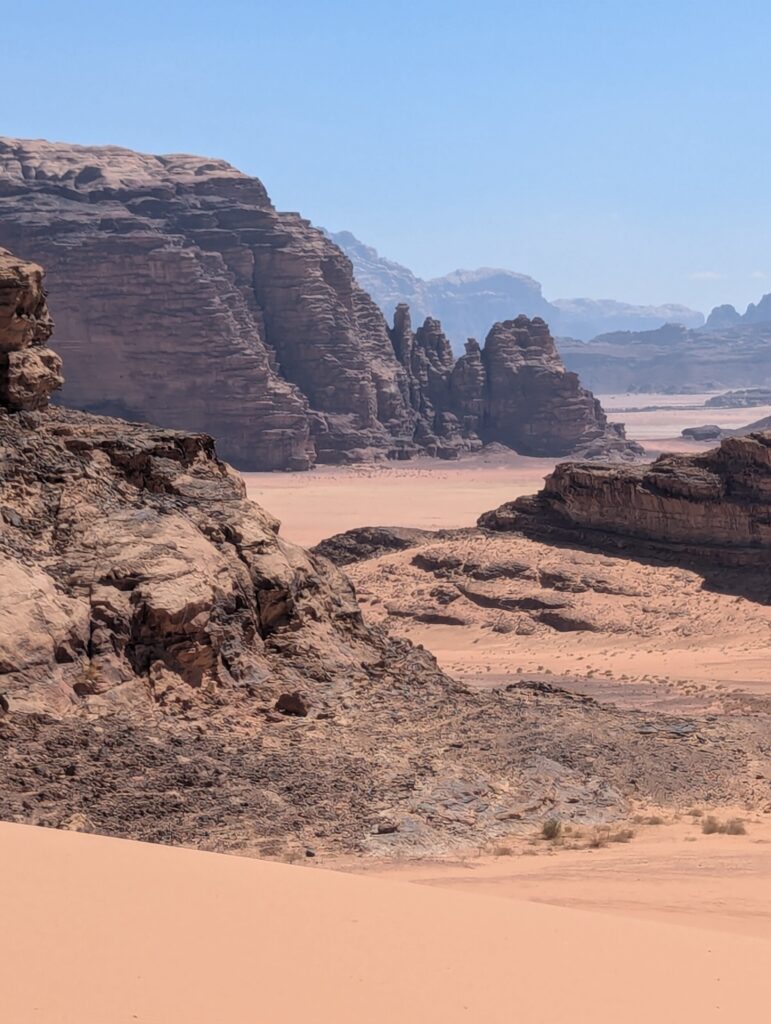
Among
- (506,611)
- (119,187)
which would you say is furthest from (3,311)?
(119,187)

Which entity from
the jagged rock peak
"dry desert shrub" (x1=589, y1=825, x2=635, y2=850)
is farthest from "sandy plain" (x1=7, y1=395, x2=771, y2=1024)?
the jagged rock peak

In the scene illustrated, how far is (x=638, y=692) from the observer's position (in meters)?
24.0

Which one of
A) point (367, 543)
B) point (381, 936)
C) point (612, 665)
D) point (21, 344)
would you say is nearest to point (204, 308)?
point (367, 543)

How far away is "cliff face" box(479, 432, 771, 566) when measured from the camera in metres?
33.5

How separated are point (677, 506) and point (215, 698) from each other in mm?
22077

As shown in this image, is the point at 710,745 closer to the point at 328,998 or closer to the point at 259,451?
the point at 328,998

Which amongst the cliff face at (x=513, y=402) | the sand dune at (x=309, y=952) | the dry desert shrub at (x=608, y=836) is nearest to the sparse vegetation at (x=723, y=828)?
the dry desert shrub at (x=608, y=836)

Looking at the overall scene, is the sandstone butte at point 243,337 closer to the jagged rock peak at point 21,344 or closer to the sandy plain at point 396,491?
the sandy plain at point 396,491

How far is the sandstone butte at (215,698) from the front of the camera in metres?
11.8

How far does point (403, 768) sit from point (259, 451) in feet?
229

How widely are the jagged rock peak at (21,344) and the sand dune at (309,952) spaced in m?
9.17

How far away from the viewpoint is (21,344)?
1653 cm

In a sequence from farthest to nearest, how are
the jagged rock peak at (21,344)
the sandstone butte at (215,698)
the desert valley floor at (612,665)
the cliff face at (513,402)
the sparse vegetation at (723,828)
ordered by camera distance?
the cliff face at (513,402)
the jagged rock peak at (21,344)
the sparse vegetation at (723,828)
the sandstone butte at (215,698)
the desert valley floor at (612,665)

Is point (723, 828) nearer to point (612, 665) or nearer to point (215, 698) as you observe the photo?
point (215, 698)
